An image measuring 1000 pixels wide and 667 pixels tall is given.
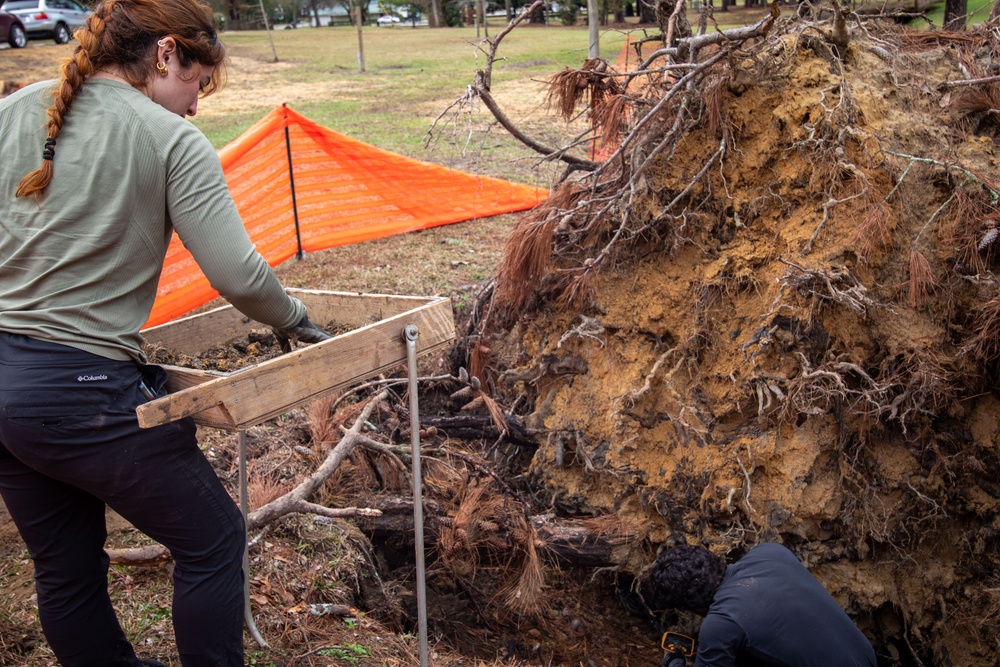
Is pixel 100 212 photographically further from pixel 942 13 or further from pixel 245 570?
pixel 942 13

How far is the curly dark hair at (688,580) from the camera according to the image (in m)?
2.55

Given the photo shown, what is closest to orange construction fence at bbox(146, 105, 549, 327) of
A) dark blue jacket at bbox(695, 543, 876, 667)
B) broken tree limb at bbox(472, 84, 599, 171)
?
broken tree limb at bbox(472, 84, 599, 171)

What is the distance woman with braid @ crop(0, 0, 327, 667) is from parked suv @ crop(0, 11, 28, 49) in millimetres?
21693

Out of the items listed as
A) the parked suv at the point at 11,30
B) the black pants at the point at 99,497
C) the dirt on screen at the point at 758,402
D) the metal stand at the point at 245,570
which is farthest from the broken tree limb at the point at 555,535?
the parked suv at the point at 11,30

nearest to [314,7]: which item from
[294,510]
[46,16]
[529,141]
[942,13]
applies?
[46,16]

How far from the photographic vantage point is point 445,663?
291cm

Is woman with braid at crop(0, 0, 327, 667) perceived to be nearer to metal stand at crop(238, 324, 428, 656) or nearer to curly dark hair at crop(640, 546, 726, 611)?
metal stand at crop(238, 324, 428, 656)

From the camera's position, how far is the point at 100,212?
1.72 meters

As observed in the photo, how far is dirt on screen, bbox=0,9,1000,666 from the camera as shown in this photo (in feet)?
11.0

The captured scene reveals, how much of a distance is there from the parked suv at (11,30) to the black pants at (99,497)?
21.8 m

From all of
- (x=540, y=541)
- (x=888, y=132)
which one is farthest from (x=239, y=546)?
(x=888, y=132)

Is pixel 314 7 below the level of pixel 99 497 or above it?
above

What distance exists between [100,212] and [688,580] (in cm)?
198

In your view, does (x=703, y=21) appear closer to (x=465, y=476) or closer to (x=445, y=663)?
(x=465, y=476)
